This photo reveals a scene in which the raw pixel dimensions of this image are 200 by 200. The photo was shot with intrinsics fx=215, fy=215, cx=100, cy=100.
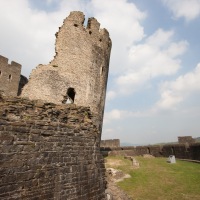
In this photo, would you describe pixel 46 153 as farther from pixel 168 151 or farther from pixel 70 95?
pixel 168 151

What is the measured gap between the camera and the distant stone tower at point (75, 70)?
479 inches

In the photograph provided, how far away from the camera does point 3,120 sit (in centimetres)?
414

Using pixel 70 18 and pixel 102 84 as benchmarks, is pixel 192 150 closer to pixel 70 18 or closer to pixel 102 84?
pixel 102 84

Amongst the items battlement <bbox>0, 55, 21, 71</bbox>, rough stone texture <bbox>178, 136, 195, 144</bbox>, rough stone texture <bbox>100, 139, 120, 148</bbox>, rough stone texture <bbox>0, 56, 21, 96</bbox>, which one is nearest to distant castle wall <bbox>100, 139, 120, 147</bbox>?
rough stone texture <bbox>100, 139, 120, 148</bbox>

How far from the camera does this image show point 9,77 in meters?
22.6

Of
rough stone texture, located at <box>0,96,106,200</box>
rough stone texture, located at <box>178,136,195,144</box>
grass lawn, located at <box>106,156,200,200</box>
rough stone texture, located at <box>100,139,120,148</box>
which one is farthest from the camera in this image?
rough stone texture, located at <box>100,139,120,148</box>

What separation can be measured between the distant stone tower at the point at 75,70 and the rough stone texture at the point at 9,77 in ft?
36.2

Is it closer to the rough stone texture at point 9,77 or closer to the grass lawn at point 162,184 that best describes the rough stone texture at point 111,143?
the grass lawn at point 162,184

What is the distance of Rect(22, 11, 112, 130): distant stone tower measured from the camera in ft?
39.9

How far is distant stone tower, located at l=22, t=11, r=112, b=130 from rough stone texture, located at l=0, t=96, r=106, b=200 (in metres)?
6.41

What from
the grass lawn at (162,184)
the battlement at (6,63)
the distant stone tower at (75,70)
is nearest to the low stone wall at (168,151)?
the grass lawn at (162,184)

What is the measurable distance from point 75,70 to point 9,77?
12291 millimetres

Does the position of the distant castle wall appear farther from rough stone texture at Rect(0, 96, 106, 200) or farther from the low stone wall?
rough stone texture at Rect(0, 96, 106, 200)

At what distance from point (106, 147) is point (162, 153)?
23.4 feet
